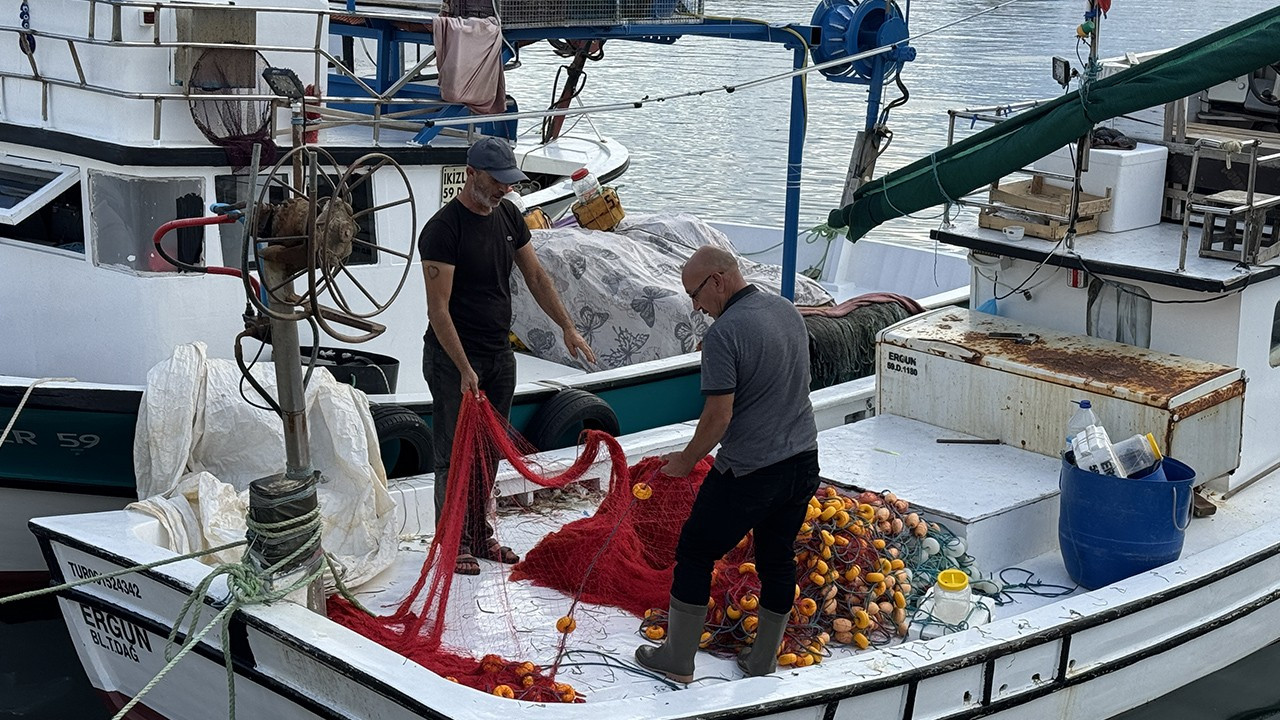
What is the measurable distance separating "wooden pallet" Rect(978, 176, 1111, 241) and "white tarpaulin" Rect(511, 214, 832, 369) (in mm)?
1804

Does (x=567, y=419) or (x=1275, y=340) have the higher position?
(x=1275, y=340)

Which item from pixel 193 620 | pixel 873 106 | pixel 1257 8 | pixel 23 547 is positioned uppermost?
pixel 1257 8

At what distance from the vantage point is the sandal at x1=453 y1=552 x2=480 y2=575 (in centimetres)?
603

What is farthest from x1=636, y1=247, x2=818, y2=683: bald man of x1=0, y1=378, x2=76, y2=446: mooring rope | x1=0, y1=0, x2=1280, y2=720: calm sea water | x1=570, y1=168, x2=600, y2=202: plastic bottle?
x1=0, y1=0, x2=1280, y2=720: calm sea water

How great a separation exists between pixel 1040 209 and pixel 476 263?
9.75 feet

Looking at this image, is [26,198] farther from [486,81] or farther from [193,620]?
[193,620]

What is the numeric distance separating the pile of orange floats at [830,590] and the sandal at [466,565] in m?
0.87

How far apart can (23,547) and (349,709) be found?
315 cm

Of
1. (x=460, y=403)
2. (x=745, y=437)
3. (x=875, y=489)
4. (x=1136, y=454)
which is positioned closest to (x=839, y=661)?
(x=745, y=437)

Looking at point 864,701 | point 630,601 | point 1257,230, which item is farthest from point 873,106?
point 864,701

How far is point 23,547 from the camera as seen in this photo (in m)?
7.09

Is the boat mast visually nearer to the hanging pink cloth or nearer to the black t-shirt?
the black t-shirt

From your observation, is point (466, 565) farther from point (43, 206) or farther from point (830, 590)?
point (43, 206)

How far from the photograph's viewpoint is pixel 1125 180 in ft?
23.2
